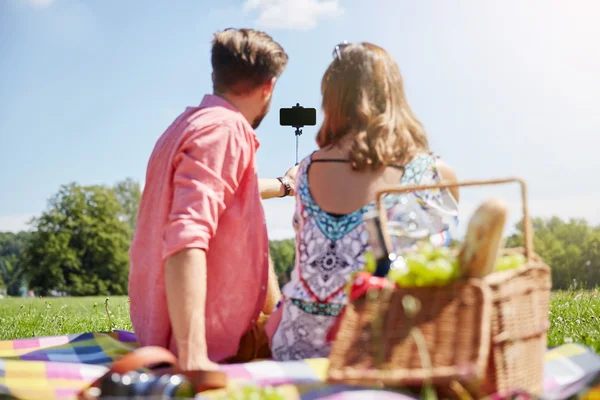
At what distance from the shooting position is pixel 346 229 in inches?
125

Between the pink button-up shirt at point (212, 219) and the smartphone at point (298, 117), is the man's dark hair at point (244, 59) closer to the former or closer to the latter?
the pink button-up shirt at point (212, 219)

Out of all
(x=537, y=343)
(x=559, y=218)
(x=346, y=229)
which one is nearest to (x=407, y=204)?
(x=346, y=229)

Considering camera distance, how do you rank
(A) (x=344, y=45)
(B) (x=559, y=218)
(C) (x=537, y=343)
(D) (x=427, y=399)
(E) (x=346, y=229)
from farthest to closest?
(B) (x=559, y=218)
(A) (x=344, y=45)
(E) (x=346, y=229)
(C) (x=537, y=343)
(D) (x=427, y=399)

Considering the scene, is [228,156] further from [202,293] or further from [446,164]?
[446,164]

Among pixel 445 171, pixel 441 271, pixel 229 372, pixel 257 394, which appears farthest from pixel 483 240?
pixel 229 372

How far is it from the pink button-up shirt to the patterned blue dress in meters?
0.26

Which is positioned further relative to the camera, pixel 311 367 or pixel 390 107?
pixel 390 107

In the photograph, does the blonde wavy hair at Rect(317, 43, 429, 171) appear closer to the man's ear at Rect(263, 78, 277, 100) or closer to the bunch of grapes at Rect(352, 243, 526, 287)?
the man's ear at Rect(263, 78, 277, 100)

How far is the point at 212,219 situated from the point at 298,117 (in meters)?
1.53

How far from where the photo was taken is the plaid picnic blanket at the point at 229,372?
254cm

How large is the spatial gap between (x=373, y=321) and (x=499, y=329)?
0.45 m

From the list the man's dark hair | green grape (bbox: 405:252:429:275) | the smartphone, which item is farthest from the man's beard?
green grape (bbox: 405:252:429:275)

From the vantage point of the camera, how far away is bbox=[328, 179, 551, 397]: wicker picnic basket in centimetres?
225

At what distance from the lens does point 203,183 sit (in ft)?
10.5
